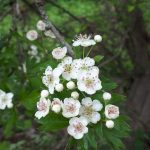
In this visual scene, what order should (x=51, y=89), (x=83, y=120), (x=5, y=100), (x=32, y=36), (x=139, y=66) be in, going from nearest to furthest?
(x=83, y=120) < (x=51, y=89) < (x=5, y=100) < (x=32, y=36) < (x=139, y=66)

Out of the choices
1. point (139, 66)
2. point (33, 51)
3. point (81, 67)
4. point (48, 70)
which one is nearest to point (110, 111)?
point (81, 67)

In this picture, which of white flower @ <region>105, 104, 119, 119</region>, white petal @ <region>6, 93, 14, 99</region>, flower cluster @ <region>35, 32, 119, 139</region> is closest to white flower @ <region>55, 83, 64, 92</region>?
flower cluster @ <region>35, 32, 119, 139</region>

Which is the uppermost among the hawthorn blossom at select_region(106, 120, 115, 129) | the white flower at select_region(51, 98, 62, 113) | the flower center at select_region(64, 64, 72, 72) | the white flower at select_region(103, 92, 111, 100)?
the flower center at select_region(64, 64, 72, 72)

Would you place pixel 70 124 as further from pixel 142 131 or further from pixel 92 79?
pixel 142 131

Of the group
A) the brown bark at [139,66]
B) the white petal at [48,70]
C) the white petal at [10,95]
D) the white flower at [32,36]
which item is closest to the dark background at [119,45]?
the brown bark at [139,66]

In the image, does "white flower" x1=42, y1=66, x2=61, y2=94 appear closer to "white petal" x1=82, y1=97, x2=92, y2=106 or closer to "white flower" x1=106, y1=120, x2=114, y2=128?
"white petal" x1=82, y1=97, x2=92, y2=106

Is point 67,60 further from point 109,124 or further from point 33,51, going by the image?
point 33,51

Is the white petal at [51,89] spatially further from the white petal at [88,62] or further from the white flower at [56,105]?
the white petal at [88,62]
